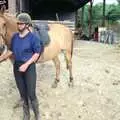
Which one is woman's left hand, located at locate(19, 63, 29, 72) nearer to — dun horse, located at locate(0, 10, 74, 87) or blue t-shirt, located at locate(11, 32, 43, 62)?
blue t-shirt, located at locate(11, 32, 43, 62)

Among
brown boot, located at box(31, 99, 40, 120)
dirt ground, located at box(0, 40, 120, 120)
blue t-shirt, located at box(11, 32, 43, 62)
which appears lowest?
dirt ground, located at box(0, 40, 120, 120)

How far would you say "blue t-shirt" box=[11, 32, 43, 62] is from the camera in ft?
24.1

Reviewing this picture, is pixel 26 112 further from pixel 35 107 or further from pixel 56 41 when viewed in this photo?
pixel 56 41

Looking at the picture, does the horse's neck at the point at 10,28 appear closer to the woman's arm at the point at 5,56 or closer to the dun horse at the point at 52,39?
the dun horse at the point at 52,39

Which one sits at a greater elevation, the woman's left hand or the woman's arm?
the woman's arm

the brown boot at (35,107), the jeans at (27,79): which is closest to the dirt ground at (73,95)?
the brown boot at (35,107)

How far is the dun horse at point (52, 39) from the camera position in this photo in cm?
823

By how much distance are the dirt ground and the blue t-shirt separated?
4.87 feet

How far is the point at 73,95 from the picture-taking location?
32.5ft

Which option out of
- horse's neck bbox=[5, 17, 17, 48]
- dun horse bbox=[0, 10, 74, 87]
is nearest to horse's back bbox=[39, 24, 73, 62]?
dun horse bbox=[0, 10, 74, 87]

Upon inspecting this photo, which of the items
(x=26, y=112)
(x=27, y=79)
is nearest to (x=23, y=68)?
(x=27, y=79)

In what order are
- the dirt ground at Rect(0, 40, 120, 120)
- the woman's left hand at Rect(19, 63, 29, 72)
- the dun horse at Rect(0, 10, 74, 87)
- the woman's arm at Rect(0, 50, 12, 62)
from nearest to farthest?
the woman's left hand at Rect(19, 63, 29, 72) < the woman's arm at Rect(0, 50, 12, 62) < the dun horse at Rect(0, 10, 74, 87) < the dirt ground at Rect(0, 40, 120, 120)

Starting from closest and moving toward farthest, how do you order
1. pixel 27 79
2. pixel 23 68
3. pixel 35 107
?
pixel 23 68 < pixel 27 79 < pixel 35 107

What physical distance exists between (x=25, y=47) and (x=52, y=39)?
2.90 metres
